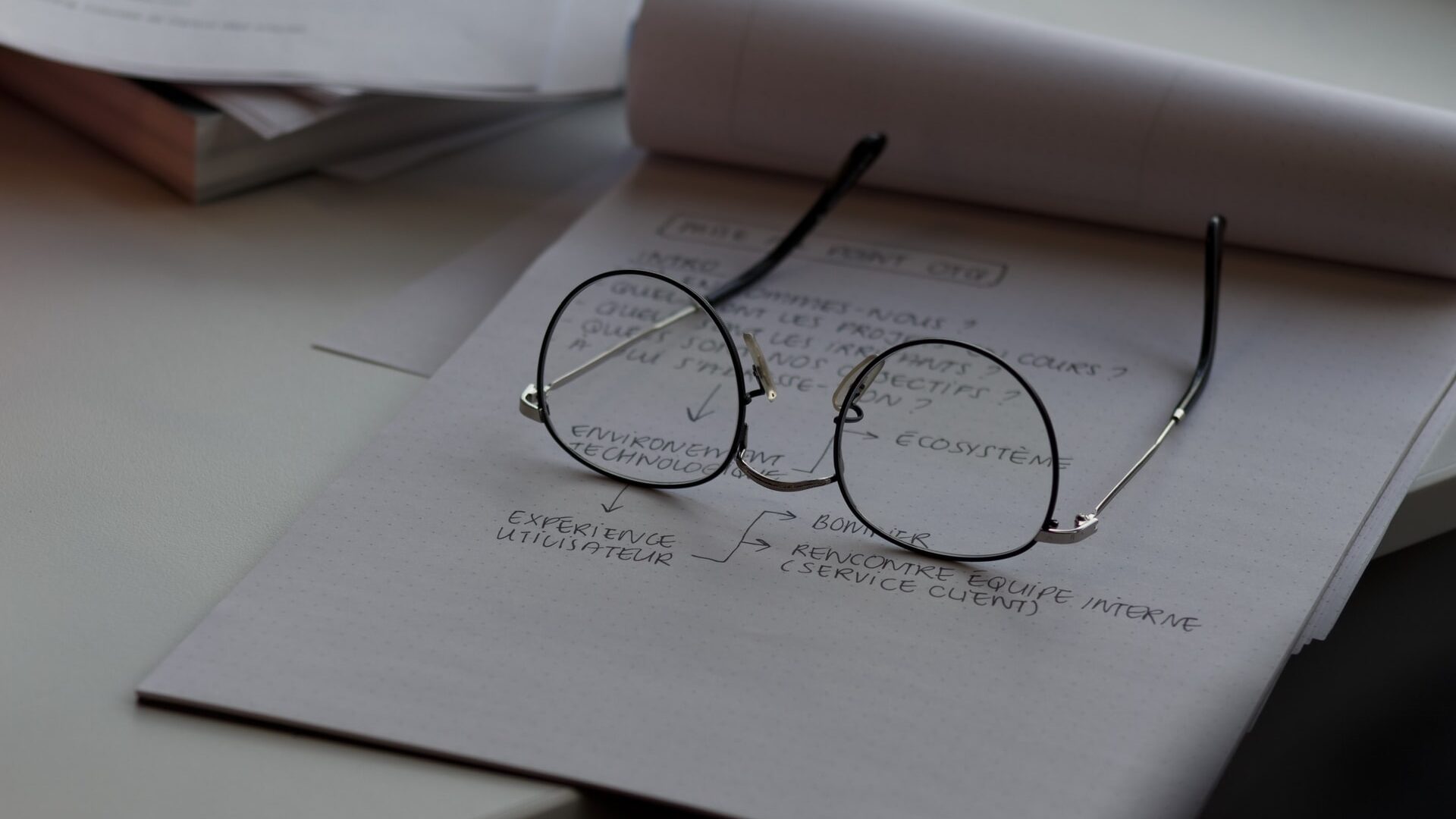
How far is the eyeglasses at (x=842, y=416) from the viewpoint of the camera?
21.0 inches

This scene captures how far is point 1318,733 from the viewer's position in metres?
0.45

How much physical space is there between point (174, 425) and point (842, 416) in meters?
0.29

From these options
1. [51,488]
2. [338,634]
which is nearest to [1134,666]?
[338,634]

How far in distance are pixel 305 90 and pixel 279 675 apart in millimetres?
429

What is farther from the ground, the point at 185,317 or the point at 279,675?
the point at 185,317

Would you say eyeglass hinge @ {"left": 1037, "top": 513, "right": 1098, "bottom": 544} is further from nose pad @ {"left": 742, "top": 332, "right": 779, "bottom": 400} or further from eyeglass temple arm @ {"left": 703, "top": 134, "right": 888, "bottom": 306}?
eyeglass temple arm @ {"left": 703, "top": 134, "right": 888, "bottom": 306}

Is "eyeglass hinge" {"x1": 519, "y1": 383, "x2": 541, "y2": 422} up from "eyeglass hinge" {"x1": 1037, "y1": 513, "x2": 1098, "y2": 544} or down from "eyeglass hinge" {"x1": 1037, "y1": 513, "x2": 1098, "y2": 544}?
up

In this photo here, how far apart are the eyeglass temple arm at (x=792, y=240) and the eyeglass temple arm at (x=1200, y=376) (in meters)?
0.20

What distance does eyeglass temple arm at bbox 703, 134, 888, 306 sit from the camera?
72cm

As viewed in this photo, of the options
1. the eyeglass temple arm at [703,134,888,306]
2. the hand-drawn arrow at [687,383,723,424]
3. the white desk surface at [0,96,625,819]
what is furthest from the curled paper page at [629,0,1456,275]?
the hand-drawn arrow at [687,383,723,424]

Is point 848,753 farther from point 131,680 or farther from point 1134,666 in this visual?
point 131,680

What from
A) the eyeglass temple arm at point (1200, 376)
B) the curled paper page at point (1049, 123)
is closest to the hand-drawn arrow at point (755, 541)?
the eyeglass temple arm at point (1200, 376)

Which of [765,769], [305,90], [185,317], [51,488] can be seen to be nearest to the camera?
[765,769]

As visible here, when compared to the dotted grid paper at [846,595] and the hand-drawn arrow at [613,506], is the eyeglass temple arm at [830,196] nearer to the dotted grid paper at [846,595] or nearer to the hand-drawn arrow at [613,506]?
the dotted grid paper at [846,595]
